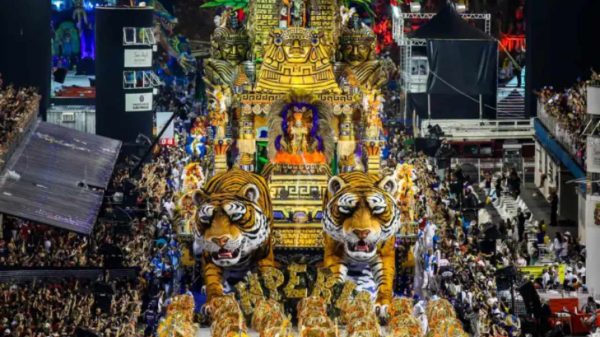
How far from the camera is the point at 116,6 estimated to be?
7144 centimetres

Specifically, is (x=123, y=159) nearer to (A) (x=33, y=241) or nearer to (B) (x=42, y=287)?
(A) (x=33, y=241)

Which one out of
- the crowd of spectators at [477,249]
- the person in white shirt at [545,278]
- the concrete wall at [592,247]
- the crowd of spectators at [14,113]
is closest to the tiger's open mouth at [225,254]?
the crowd of spectators at [477,249]

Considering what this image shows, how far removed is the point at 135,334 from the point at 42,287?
16.7 feet

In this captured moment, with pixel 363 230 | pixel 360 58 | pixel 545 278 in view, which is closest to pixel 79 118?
pixel 360 58

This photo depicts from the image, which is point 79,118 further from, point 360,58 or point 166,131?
point 360,58

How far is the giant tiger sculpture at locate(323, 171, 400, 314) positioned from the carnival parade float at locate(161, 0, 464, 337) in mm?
24

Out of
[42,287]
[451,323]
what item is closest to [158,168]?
[42,287]

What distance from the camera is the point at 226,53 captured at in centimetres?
6016

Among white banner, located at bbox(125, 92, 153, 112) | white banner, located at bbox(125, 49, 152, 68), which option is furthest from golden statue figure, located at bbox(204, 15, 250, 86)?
white banner, located at bbox(125, 92, 153, 112)

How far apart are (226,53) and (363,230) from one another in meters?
12.8

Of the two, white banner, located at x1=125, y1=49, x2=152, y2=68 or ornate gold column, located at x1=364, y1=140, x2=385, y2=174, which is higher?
white banner, located at x1=125, y1=49, x2=152, y2=68

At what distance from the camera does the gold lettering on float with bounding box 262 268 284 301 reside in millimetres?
47312

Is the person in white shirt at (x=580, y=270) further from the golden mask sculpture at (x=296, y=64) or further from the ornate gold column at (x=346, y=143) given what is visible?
the golden mask sculpture at (x=296, y=64)

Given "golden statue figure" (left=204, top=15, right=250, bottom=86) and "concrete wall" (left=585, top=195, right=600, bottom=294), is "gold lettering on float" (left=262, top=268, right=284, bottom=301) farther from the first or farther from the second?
"golden statue figure" (left=204, top=15, right=250, bottom=86)
